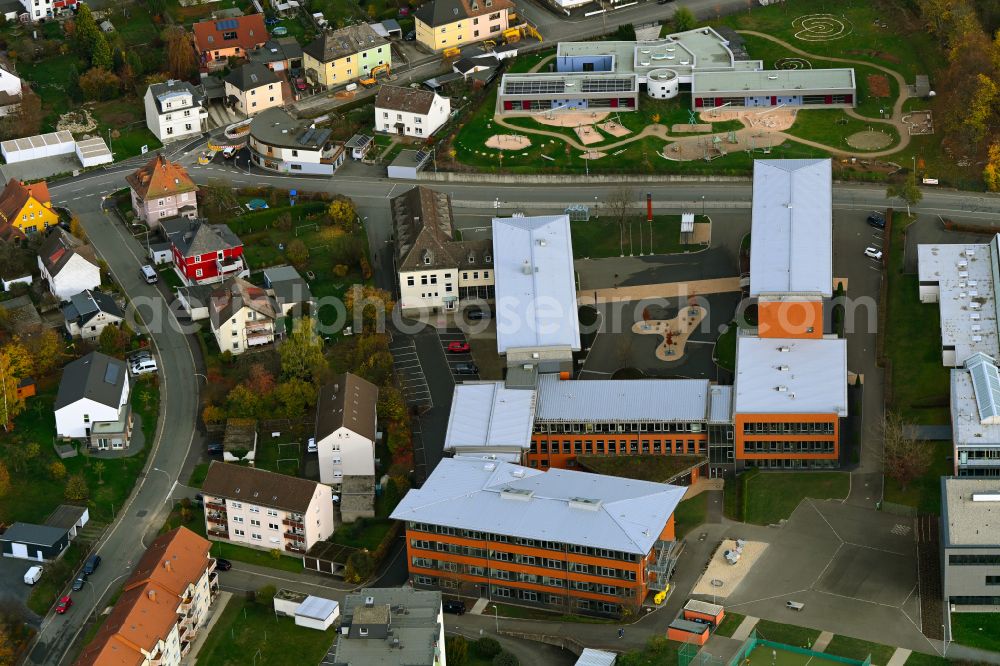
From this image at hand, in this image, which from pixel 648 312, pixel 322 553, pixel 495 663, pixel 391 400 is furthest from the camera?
pixel 648 312

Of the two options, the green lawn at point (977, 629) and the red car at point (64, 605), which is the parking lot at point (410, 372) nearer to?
the red car at point (64, 605)

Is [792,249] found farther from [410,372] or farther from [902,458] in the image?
[410,372]

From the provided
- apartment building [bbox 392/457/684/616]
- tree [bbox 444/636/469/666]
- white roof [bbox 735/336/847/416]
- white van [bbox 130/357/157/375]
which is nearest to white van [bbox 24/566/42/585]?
white van [bbox 130/357/157/375]

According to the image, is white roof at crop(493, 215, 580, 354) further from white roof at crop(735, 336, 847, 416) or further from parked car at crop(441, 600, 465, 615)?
parked car at crop(441, 600, 465, 615)

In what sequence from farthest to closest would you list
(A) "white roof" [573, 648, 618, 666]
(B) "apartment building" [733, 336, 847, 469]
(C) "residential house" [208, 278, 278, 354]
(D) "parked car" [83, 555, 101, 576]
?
(C) "residential house" [208, 278, 278, 354]
(B) "apartment building" [733, 336, 847, 469]
(D) "parked car" [83, 555, 101, 576]
(A) "white roof" [573, 648, 618, 666]

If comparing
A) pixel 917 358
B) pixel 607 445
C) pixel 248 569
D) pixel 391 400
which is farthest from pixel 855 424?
pixel 248 569

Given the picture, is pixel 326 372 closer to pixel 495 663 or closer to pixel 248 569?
pixel 248 569
